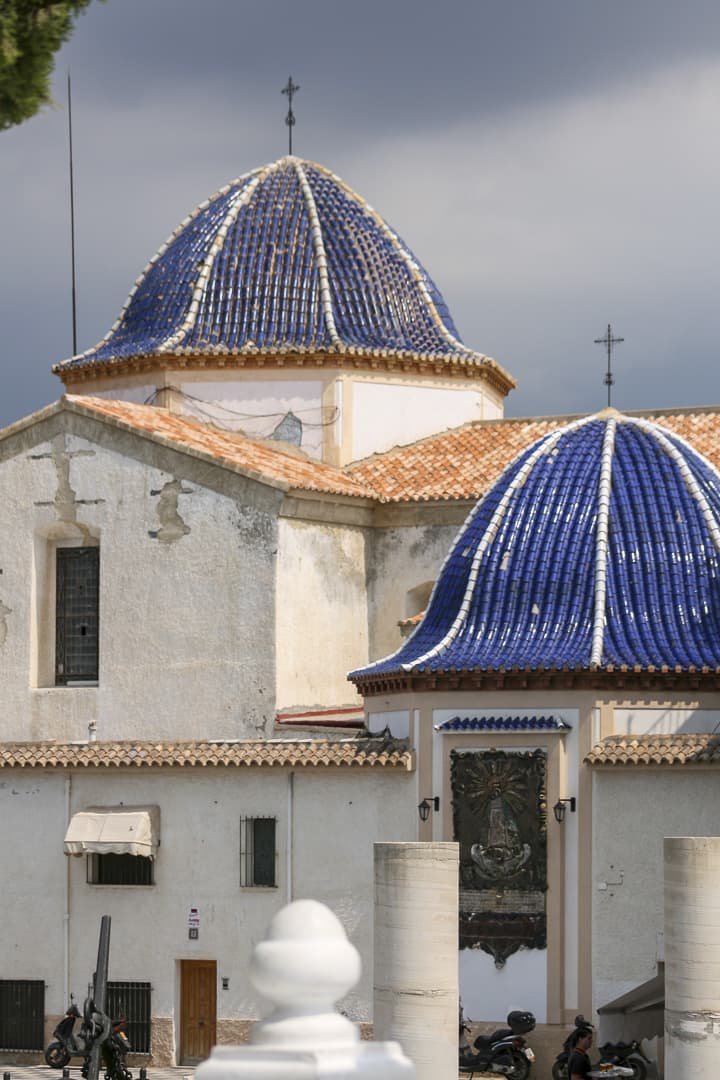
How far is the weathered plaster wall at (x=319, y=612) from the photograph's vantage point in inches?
1417

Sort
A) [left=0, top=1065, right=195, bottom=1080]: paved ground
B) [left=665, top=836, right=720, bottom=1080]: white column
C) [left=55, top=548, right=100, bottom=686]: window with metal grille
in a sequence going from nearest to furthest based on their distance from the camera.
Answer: [left=665, top=836, right=720, bottom=1080]: white column, [left=0, top=1065, right=195, bottom=1080]: paved ground, [left=55, top=548, right=100, bottom=686]: window with metal grille

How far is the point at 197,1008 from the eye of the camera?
32094 millimetres

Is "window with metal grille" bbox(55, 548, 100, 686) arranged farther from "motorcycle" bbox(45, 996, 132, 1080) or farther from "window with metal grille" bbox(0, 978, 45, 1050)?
"motorcycle" bbox(45, 996, 132, 1080)

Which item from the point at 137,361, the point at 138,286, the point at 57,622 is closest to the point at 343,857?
the point at 57,622

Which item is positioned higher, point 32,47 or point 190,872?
point 32,47

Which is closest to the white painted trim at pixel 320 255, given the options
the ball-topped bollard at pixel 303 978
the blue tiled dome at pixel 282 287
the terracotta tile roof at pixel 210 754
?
the blue tiled dome at pixel 282 287

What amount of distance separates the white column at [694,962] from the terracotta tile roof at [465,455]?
46.7 feet

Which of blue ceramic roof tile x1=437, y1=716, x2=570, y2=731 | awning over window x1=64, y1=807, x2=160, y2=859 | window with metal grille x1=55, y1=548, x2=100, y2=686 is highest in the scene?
window with metal grille x1=55, y1=548, x2=100, y2=686

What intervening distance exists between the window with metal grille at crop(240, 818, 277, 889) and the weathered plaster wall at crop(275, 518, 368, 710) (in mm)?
3854

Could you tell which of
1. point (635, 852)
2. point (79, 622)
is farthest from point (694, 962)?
point (79, 622)

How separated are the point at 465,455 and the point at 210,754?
995 centimetres

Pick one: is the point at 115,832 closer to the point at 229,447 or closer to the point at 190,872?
the point at 190,872

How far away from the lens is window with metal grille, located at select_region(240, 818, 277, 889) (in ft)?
104

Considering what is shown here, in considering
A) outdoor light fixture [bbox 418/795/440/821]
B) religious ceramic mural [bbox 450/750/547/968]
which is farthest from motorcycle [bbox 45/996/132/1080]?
outdoor light fixture [bbox 418/795/440/821]
